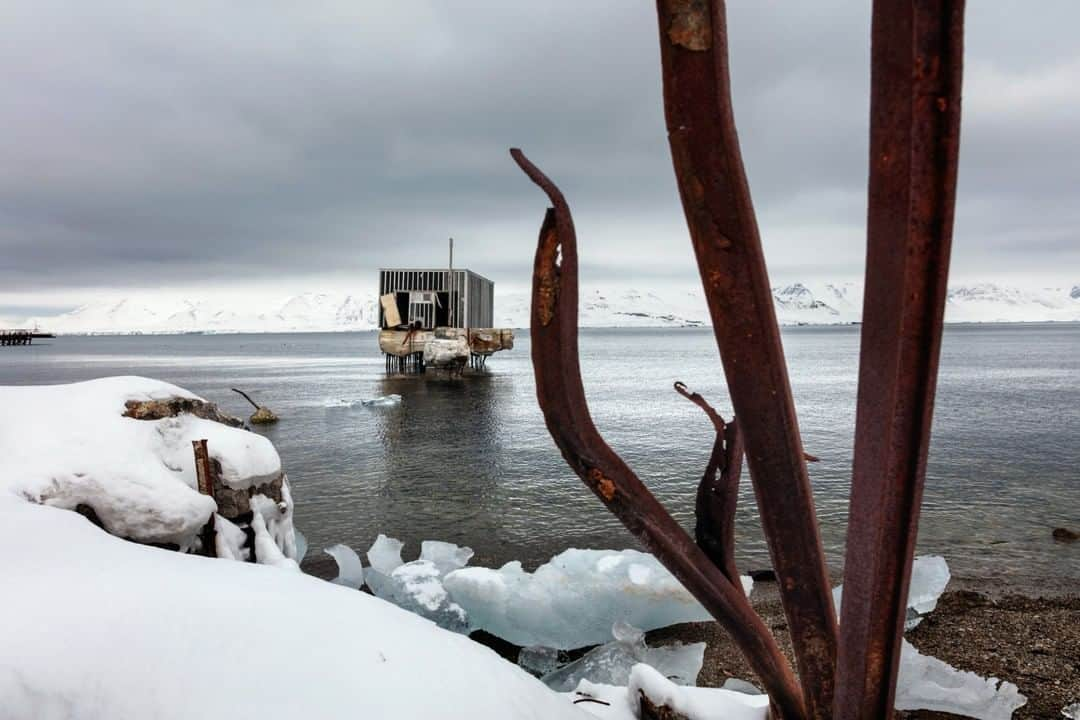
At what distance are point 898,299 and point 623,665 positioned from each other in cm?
462

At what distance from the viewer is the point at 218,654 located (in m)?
1.70

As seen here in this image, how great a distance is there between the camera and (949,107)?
91cm

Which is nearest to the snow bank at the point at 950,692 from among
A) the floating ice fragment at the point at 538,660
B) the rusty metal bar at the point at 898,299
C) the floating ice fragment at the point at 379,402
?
the floating ice fragment at the point at 538,660

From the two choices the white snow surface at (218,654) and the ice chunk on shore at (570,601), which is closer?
the white snow surface at (218,654)

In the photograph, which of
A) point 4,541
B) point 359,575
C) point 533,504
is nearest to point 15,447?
point 4,541

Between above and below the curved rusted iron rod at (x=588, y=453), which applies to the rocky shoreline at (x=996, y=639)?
below

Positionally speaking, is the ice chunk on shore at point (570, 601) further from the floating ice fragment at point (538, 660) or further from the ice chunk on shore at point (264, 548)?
the ice chunk on shore at point (264, 548)

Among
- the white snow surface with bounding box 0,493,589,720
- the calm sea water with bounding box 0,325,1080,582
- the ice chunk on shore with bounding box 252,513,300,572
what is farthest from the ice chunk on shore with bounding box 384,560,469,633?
the white snow surface with bounding box 0,493,589,720

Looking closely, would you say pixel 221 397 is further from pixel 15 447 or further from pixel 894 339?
pixel 894 339

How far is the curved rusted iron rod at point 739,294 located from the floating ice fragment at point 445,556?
577 centimetres

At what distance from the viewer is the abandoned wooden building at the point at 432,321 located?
42.3m

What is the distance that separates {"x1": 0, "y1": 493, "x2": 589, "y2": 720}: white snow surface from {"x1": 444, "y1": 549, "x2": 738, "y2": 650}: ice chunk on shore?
12.2 feet

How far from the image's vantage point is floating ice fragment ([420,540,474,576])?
22.2 ft

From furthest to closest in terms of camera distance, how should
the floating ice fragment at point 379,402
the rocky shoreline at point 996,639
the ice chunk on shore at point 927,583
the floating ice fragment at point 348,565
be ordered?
the floating ice fragment at point 379,402 → the floating ice fragment at point 348,565 → the ice chunk on shore at point 927,583 → the rocky shoreline at point 996,639
